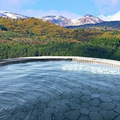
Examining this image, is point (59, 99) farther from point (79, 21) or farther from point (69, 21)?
point (69, 21)

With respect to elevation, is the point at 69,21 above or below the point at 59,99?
above

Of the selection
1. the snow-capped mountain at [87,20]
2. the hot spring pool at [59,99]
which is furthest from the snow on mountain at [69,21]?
the hot spring pool at [59,99]

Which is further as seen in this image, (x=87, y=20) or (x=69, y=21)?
(x=69, y=21)

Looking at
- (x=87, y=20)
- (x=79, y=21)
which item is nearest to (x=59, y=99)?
(x=79, y=21)

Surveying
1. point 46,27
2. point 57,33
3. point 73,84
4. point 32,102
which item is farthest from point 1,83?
point 46,27

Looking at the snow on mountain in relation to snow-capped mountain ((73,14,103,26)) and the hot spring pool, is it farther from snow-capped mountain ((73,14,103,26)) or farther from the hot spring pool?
the hot spring pool

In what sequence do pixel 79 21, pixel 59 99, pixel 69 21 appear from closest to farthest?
pixel 59 99, pixel 79 21, pixel 69 21

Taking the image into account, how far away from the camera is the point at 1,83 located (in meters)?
7.92

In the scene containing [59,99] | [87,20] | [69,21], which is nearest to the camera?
[59,99]

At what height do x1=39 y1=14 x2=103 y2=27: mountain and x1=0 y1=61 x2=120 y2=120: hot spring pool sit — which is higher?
x1=39 y1=14 x2=103 y2=27: mountain

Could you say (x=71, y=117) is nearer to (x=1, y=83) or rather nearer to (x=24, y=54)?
(x=1, y=83)

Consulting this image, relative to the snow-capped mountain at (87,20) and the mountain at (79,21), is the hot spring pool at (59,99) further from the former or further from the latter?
the mountain at (79,21)

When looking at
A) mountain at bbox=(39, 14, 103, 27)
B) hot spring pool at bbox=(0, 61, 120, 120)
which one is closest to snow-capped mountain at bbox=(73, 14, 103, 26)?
mountain at bbox=(39, 14, 103, 27)

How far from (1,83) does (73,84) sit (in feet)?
11.8
